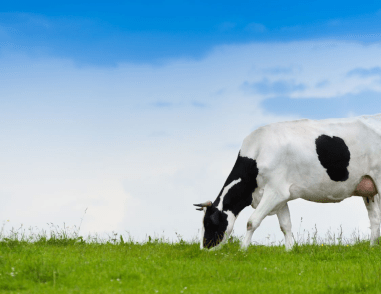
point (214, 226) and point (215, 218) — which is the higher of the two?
point (215, 218)

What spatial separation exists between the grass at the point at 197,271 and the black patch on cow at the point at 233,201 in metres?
0.41

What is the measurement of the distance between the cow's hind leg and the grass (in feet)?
1.52

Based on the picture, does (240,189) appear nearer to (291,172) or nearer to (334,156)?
(291,172)

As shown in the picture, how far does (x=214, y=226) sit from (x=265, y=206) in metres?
1.25

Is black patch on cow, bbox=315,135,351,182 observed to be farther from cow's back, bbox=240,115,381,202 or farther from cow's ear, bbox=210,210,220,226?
cow's ear, bbox=210,210,220,226

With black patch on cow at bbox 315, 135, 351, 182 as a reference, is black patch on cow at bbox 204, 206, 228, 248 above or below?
below

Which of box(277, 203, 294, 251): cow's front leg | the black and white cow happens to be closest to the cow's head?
the black and white cow

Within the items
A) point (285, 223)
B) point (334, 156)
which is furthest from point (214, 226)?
point (334, 156)

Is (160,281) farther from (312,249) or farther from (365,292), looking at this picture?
(312,249)

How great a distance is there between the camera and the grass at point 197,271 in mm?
7211

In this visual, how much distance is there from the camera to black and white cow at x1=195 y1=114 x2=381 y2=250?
416 inches

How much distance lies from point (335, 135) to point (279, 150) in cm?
167

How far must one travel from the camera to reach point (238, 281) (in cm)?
758

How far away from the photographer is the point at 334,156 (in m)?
11.1
